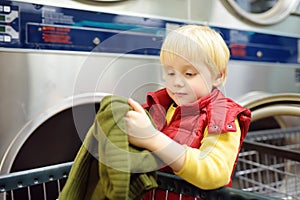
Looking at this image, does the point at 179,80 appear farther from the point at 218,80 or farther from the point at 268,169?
the point at 268,169

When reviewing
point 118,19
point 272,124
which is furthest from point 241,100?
point 118,19

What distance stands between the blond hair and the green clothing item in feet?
0.43

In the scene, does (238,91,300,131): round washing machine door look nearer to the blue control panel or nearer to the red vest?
the blue control panel

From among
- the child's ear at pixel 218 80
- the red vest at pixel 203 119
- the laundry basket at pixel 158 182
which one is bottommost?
the laundry basket at pixel 158 182

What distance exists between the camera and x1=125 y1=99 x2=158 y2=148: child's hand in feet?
1.69

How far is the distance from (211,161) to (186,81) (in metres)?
0.14

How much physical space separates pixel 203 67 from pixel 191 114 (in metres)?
0.09

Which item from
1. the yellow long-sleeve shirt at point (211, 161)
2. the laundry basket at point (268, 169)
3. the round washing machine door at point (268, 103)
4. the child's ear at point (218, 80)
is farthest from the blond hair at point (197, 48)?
the laundry basket at point (268, 169)

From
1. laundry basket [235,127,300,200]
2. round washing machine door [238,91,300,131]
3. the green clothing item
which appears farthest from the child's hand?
laundry basket [235,127,300,200]

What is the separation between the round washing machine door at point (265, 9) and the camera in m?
1.29

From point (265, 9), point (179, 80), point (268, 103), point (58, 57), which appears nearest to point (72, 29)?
point (58, 57)

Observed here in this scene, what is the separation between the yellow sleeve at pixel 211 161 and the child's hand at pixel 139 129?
0.07 m

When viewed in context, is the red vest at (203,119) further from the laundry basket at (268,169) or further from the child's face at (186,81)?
the laundry basket at (268,169)

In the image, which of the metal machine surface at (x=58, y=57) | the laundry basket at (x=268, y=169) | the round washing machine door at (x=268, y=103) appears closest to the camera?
the metal machine surface at (x=58, y=57)
